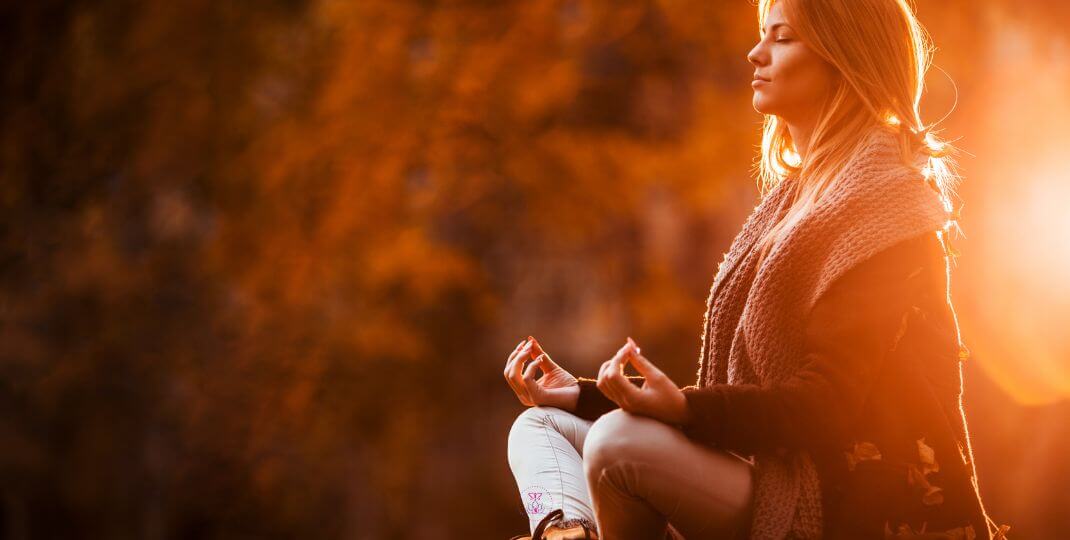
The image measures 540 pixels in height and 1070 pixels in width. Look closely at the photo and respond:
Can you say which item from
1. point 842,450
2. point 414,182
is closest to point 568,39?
point 414,182

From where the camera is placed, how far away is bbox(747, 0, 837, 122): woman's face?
2.05m

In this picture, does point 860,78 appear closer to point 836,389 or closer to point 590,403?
point 836,389

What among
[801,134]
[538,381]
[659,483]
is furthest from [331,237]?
[659,483]

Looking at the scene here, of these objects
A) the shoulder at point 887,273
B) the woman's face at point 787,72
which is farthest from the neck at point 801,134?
the shoulder at point 887,273

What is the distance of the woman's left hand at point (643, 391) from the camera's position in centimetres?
171

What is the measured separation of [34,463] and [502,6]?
4.39 m

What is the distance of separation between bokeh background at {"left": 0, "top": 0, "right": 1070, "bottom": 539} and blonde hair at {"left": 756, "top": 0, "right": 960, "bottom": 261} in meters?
4.35

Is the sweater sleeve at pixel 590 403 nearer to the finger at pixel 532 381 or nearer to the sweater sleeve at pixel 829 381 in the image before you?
the finger at pixel 532 381

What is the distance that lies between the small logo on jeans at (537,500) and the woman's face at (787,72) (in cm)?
79

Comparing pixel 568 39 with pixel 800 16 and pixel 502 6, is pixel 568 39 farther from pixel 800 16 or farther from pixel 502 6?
pixel 800 16

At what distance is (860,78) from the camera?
200cm

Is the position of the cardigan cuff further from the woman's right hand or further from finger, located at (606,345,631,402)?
the woman's right hand

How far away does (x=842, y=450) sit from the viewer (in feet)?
6.02

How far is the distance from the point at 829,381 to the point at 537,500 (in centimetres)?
60
